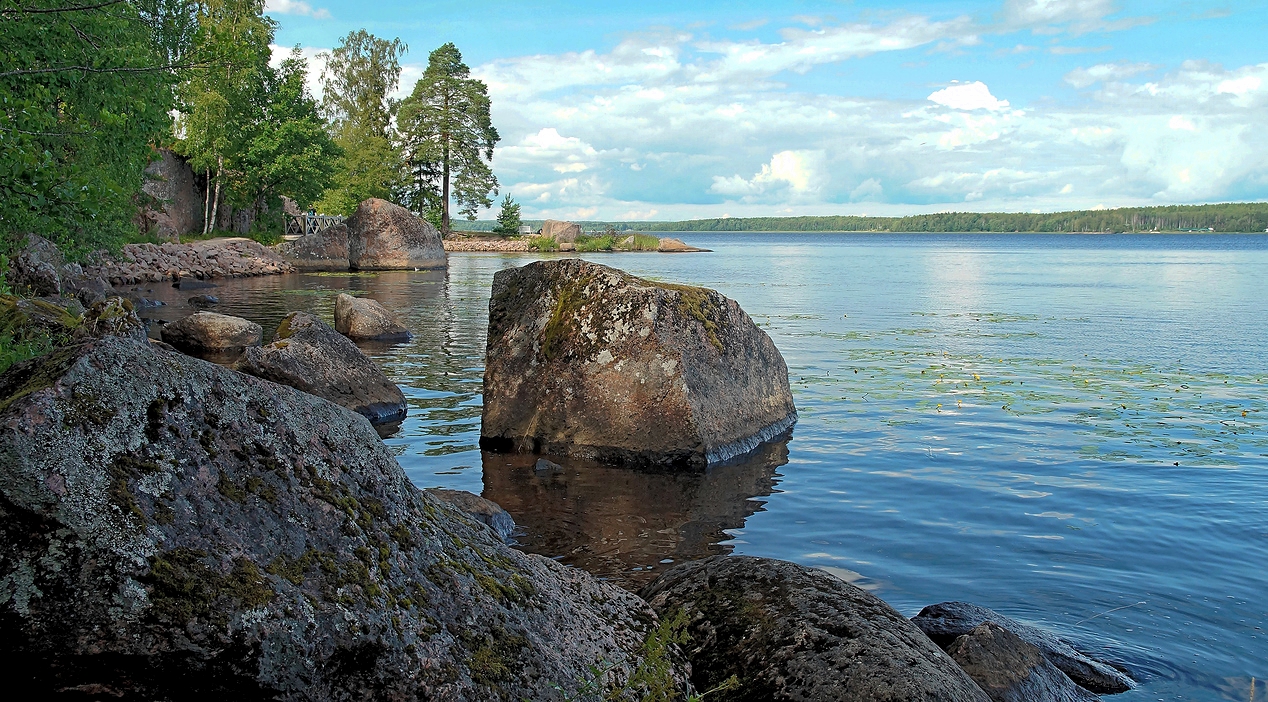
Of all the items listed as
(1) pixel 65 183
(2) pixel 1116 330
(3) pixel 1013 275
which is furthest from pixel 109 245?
(3) pixel 1013 275

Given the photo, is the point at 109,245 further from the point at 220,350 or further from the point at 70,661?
the point at 70,661

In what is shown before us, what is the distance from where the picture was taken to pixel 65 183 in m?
9.29

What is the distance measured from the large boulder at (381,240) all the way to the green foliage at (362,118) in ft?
62.8

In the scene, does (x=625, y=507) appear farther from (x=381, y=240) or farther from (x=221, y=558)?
(x=381, y=240)

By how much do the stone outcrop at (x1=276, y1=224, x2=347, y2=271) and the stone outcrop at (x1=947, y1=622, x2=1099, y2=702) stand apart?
44520mm

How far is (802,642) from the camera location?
14.2 feet

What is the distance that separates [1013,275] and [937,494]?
1925 inches

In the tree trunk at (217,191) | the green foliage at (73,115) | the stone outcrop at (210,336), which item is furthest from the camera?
the tree trunk at (217,191)

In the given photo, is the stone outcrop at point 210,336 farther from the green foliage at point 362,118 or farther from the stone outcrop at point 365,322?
the green foliage at point 362,118

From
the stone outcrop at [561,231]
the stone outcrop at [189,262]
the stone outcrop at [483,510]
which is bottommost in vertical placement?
the stone outcrop at [483,510]

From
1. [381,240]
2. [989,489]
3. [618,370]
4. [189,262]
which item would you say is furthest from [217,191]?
[989,489]

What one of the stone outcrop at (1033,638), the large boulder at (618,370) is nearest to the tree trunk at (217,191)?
the large boulder at (618,370)

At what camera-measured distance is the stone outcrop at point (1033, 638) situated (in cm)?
562

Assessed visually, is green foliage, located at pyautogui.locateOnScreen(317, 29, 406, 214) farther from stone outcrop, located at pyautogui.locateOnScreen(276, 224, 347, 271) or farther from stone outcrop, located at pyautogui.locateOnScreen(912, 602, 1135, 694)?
stone outcrop, located at pyautogui.locateOnScreen(912, 602, 1135, 694)
